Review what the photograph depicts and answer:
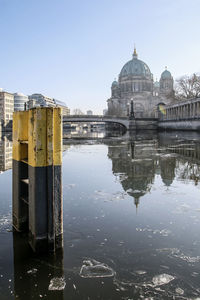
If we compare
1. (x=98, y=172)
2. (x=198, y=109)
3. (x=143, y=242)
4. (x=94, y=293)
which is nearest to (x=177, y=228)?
(x=143, y=242)

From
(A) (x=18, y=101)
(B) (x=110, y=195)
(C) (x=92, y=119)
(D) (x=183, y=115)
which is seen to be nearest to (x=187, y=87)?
(D) (x=183, y=115)

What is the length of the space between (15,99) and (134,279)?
141 meters

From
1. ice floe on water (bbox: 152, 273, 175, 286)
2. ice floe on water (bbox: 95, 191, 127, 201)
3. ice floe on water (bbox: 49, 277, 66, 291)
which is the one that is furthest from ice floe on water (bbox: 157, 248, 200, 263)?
ice floe on water (bbox: 95, 191, 127, 201)

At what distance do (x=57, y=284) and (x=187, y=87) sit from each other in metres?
78.0

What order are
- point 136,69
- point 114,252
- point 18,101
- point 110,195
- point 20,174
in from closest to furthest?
point 114,252, point 20,174, point 110,195, point 18,101, point 136,69

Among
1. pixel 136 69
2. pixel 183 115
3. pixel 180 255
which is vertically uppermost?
pixel 136 69

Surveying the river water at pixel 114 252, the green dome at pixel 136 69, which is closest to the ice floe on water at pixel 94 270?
the river water at pixel 114 252

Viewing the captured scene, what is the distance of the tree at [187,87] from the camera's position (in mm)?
69938

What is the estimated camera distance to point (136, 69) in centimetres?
13738

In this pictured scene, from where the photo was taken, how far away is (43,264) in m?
4.00

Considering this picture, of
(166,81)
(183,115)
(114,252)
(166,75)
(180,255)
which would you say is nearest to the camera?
(180,255)

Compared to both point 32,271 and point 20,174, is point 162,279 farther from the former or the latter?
point 20,174

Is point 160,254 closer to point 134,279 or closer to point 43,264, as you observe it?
point 134,279

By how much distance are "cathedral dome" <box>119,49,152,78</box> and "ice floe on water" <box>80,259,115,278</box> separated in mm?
138718
